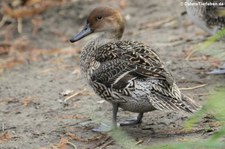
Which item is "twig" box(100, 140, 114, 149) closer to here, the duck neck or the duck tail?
the duck tail

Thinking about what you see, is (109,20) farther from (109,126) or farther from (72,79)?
(72,79)

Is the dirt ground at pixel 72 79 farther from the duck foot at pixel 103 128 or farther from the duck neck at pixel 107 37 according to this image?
the duck neck at pixel 107 37

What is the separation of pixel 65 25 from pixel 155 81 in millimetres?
4903

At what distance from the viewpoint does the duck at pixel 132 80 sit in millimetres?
5305

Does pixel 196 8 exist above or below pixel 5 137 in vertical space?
above

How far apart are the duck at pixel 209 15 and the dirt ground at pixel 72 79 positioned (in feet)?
1.79

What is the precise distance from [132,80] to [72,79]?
7.79 ft

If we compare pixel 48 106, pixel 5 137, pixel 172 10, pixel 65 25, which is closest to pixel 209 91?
pixel 48 106

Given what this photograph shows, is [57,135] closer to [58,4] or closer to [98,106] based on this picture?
[98,106]

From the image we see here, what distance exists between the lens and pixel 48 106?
670 centimetres

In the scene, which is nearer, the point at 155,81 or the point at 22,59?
the point at 155,81

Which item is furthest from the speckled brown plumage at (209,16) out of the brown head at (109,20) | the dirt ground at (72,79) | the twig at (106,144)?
the twig at (106,144)

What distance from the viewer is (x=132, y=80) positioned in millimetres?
5387

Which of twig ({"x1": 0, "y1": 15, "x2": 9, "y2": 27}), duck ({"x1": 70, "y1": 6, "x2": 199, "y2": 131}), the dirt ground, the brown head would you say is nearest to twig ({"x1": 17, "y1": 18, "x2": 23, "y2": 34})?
the dirt ground
